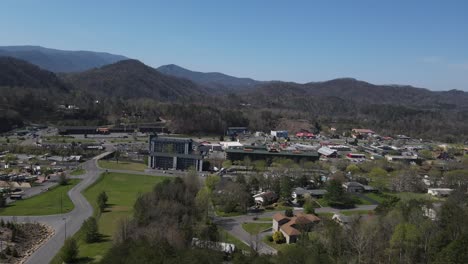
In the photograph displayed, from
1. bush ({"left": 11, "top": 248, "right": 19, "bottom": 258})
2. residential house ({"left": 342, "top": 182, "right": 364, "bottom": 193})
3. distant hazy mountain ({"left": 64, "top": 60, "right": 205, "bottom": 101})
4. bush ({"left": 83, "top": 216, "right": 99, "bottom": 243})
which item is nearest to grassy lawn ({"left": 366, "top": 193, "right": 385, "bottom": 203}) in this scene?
residential house ({"left": 342, "top": 182, "right": 364, "bottom": 193})

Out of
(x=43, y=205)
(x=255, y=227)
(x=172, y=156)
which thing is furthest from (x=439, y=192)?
(x=43, y=205)

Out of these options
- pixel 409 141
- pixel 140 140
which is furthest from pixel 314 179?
pixel 409 141

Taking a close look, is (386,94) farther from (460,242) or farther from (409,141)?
(460,242)

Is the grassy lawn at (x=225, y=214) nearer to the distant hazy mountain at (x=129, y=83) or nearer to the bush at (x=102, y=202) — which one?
the bush at (x=102, y=202)

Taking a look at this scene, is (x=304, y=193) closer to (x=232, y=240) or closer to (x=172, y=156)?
(x=232, y=240)

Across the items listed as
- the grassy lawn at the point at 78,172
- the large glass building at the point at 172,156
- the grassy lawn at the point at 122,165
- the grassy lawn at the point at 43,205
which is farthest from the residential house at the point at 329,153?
the grassy lawn at the point at 43,205
